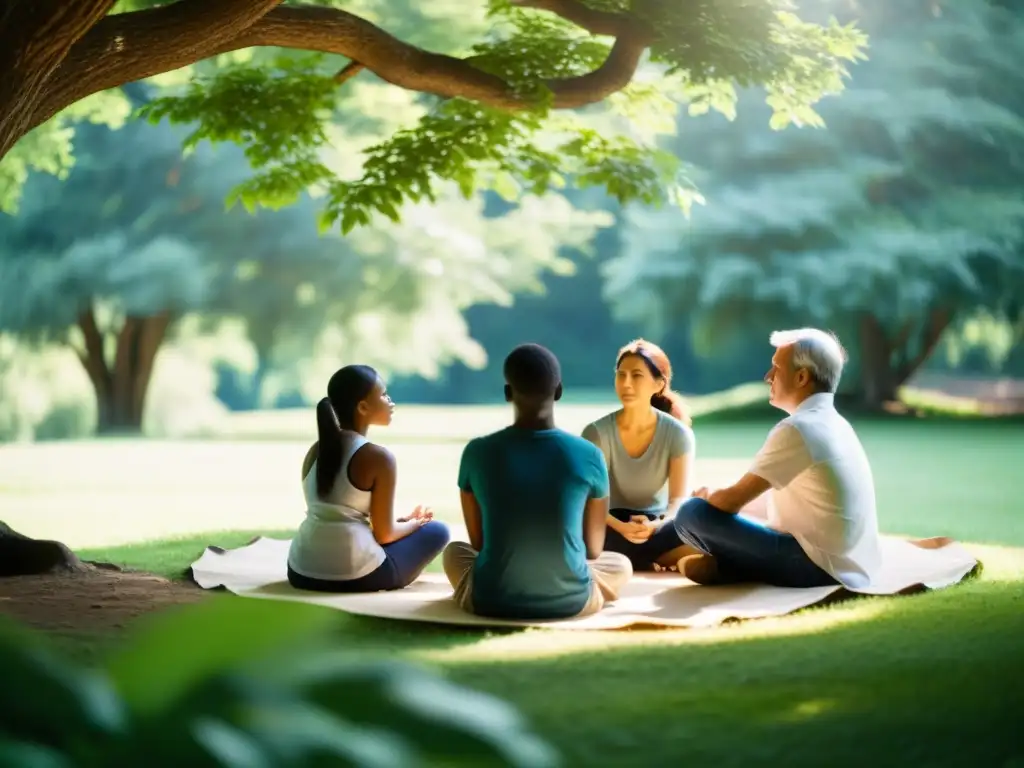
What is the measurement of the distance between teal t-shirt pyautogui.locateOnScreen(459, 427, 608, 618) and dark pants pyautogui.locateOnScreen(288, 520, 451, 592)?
712 millimetres

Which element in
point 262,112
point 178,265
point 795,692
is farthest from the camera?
point 178,265

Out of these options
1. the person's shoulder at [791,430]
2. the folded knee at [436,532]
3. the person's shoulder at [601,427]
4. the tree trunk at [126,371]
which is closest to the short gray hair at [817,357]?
the person's shoulder at [791,430]

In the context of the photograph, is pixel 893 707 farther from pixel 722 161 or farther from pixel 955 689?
pixel 722 161

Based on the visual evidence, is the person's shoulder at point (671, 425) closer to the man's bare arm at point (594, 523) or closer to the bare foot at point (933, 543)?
the man's bare arm at point (594, 523)

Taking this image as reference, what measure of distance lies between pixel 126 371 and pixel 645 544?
17053mm

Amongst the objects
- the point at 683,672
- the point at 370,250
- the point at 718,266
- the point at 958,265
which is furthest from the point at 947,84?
the point at 683,672

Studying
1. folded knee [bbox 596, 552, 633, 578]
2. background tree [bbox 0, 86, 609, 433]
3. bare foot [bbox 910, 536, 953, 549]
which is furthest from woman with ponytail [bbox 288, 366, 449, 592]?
background tree [bbox 0, 86, 609, 433]

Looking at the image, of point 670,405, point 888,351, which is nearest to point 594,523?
point 670,405

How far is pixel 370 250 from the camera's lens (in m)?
20.8

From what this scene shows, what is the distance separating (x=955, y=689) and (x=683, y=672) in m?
0.77

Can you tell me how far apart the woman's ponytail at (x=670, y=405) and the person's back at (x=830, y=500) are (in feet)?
3.51

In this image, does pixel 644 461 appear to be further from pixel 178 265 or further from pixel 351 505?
pixel 178 265

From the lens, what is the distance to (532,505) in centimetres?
440

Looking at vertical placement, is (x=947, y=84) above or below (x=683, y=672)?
above
